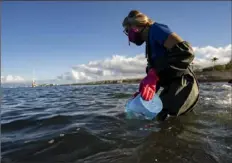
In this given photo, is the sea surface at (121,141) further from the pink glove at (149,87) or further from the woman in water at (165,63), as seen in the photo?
the pink glove at (149,87)

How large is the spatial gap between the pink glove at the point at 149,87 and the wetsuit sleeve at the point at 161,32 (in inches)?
25.0

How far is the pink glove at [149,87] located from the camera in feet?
15.0

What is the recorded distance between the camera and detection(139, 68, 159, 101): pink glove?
4.58m

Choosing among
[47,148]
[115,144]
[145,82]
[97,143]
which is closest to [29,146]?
[47,148]

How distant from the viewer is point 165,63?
16.4 feet

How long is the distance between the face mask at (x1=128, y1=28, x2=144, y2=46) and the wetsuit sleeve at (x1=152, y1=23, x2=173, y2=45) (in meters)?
0.50

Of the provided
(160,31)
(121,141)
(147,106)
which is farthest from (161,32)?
(121,141)

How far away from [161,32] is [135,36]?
760 millimetres

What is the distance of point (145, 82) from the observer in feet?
15.7

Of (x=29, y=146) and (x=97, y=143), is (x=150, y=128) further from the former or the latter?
(x=29, y=146)

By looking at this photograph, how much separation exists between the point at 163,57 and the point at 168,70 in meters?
0.28

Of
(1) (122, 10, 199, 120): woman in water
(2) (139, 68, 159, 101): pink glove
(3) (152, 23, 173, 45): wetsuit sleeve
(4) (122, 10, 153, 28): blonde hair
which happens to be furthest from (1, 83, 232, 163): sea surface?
(4) (122, 10, 153, 28): blonde hair

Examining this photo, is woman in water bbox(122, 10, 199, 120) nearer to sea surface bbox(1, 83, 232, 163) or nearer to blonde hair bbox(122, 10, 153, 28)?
blonde hair bbox(122, 10, 153, 28)

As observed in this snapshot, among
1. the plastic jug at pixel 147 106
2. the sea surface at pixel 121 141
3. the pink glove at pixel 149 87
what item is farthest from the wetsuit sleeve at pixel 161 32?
the sea surface at pixel 121 141
